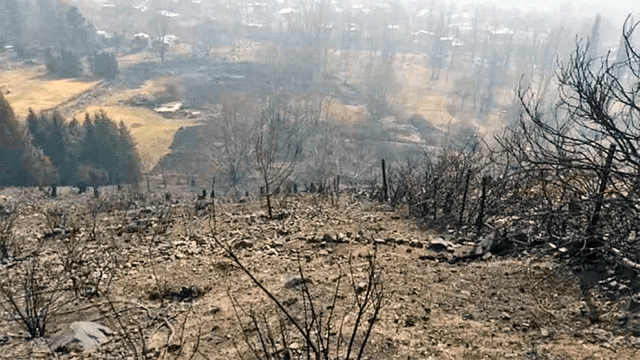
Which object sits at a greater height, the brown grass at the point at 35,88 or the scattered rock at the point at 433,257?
the scattered rock at the point at 433,257

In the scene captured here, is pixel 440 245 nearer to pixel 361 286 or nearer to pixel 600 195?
pixel 361 286

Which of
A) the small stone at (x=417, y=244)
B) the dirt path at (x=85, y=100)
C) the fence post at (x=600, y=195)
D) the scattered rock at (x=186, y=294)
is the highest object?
the fence post at (x=600, y=195)

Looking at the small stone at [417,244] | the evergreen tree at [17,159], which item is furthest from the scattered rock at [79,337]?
the evergreen tree at [17,159]

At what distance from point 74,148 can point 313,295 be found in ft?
102

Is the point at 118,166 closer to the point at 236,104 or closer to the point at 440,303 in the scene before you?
the point at 236,104

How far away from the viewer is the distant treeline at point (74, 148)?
2814cm

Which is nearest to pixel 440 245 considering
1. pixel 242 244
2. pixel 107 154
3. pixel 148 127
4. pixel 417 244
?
pixel 417 244

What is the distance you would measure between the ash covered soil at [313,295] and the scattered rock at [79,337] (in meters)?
0.07

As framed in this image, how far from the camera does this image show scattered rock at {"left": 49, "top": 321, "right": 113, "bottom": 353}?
4.43 metres

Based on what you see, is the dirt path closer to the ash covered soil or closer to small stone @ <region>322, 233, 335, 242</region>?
the ash covered soil

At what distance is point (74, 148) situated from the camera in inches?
1237

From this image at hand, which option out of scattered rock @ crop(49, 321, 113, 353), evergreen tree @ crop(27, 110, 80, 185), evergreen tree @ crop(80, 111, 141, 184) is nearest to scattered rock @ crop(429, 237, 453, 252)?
scattered rock @ crop(49, 321, 113, 353)

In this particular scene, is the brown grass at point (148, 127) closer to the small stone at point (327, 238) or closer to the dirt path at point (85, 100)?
the dirt path at point (85, 100)

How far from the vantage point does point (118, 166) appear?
3189 cm
